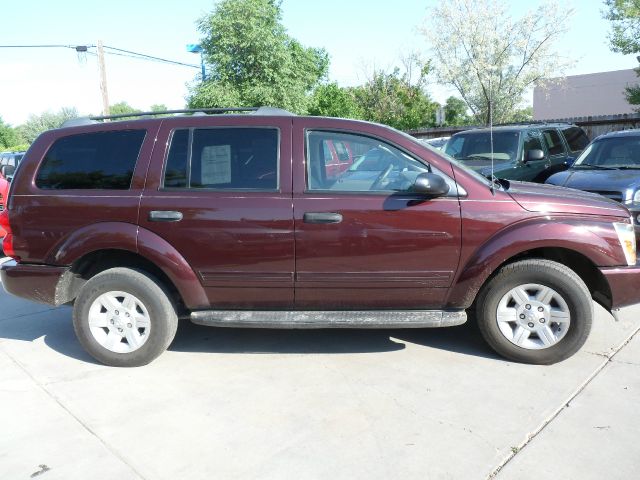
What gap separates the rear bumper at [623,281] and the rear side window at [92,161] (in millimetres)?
3623

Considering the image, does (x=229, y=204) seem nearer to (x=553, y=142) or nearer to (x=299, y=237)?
(x=299, y=237)

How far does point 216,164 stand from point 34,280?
1.70m

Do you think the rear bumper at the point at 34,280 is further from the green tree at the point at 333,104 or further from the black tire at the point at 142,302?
the green tree at the point at 333,104

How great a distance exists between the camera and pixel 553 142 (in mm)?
9609

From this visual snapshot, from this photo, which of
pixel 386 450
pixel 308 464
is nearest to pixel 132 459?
pixel 308 464

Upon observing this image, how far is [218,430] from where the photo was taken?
10.4ft

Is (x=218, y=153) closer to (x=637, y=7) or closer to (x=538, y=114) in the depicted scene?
(x=637, y=7)

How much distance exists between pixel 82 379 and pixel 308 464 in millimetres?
2025

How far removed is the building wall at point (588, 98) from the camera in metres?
45.3

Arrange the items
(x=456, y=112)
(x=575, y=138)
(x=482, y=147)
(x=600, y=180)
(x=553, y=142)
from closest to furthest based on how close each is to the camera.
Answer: (x=600, y=180)
(x=482, y=147)
(x=553, y=142)
(x=575, y=138)
(x=456, y=112)

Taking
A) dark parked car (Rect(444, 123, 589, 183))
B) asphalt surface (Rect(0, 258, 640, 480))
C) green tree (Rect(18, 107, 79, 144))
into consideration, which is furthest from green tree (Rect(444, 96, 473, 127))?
green tree (Rect(18, 107, 79, 144))

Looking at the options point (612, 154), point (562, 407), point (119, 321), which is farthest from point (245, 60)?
point (562, 407)

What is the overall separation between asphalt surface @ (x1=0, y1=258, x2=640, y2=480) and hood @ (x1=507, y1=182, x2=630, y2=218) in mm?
1126

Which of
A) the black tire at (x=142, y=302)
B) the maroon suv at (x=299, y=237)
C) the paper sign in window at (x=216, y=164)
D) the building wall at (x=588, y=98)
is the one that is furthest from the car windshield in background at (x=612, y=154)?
the building wall at (x=588, y=98)
